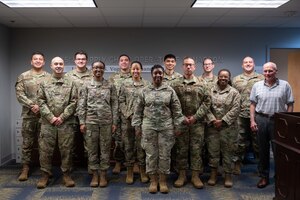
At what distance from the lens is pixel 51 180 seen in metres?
4.11

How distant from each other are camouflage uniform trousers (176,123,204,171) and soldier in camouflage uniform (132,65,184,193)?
0.23m

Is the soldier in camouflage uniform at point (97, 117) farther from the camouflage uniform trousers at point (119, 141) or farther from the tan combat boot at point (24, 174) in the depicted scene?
the tan combat boot at point (24, 174)

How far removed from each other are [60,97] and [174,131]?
1397mm

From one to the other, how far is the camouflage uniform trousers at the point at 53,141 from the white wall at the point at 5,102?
163 centimetres

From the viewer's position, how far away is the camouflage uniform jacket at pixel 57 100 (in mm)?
3760

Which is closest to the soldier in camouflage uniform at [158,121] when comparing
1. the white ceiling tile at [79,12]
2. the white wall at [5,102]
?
the white ceiling tile at [79,12]

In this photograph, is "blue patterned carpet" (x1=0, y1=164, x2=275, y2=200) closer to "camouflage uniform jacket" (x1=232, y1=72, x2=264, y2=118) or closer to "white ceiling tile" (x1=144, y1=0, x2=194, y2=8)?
"camouflage uniform jacket" (x1=232, y1=72, x2=264, y2=118)

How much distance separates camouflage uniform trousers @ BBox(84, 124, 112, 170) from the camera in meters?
3.72

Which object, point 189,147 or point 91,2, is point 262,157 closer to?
point 189,147

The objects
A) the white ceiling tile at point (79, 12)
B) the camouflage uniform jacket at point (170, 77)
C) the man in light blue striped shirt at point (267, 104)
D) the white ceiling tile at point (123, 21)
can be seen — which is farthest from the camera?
the white ceiling tile at point (123, 21)

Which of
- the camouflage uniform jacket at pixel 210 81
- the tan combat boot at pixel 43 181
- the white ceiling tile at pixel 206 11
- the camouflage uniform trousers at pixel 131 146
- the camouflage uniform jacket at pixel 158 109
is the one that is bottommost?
the tan combat boot at pixel 43 181

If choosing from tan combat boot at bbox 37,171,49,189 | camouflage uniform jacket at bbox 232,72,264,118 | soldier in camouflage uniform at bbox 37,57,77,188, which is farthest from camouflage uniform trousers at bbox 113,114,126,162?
camouflage uniform jacket at bbox 232,72,264,118

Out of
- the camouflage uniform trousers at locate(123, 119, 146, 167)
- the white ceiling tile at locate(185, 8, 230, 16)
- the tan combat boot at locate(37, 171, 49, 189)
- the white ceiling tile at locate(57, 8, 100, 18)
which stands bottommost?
the tan combat boot at locate(37, 171, 49, 189)

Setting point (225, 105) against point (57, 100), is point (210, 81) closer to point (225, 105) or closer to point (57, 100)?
point (225, 105)
